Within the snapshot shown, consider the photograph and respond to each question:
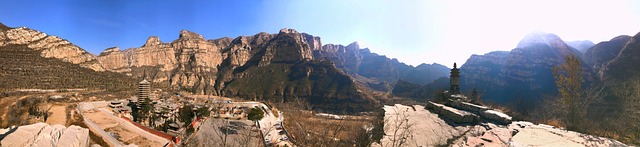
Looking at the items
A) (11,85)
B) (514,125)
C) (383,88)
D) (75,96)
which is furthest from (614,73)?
(383,88)

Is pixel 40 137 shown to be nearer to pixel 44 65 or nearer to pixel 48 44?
pixel 44 65

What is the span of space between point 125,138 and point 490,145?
106 feet

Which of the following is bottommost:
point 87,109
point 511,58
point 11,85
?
point 87,109

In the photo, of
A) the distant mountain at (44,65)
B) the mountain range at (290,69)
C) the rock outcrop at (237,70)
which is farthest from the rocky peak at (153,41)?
the distant mountain at (44,65)

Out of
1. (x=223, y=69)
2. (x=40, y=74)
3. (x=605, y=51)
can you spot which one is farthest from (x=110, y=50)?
(x=605, y=51)

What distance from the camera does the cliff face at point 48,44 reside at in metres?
74.8

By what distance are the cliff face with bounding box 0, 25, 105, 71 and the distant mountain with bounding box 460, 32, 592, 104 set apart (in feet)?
424

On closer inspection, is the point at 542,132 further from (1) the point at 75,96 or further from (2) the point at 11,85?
(2) the point at 11,85

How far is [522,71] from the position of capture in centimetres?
10769

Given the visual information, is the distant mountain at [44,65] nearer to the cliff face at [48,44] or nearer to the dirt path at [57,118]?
the cliff face at [48,44]

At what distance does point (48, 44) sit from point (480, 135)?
115 m

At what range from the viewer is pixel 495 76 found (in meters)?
118

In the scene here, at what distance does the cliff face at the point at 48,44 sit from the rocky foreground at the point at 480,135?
102918mm

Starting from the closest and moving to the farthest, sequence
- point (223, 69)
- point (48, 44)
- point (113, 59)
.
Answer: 1. point (48, 44)
2. point (113, 59)
3. point (223, 69)
